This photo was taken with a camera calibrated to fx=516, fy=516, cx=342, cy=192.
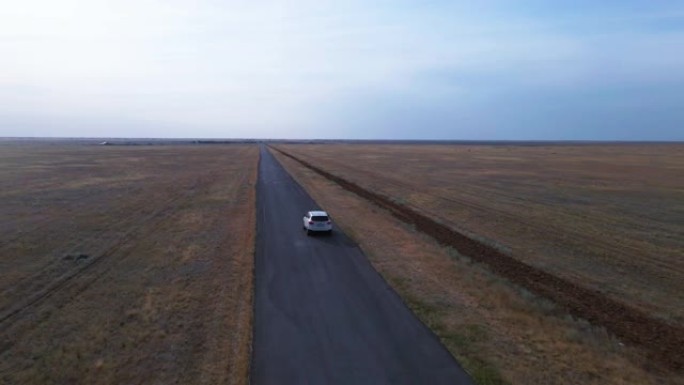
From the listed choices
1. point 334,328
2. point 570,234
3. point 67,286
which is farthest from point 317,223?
point 570,234

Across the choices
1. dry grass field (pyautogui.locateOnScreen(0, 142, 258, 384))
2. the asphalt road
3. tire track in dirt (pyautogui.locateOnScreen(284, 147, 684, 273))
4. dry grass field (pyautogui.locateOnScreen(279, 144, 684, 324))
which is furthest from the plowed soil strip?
dry grass field (pyautogui.locateOnScreen(0, 142, 258, 384))

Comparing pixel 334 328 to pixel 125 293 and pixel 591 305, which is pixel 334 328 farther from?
pixel 591 305

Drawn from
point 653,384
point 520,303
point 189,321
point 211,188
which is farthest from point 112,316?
point 211,188

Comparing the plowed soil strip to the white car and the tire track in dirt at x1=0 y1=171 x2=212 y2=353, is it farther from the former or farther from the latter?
the tire track in dirt at x1=0 y1=171 x2=212 y2=353

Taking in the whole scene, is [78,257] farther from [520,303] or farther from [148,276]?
→ [520,303]

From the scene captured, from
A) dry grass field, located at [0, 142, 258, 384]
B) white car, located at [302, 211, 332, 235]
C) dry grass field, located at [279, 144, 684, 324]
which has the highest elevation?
white car, located at [302, 211, 332, 235]

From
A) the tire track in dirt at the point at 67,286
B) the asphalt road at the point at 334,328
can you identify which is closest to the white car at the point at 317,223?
the asphalt road at the point at 334,328
